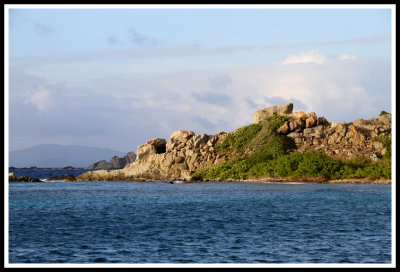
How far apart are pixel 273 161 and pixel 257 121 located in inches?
728

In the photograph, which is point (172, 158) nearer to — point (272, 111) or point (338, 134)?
point (272, 111)

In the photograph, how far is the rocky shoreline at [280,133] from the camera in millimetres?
80438

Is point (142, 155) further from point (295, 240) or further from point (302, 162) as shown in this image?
point (295, 240)

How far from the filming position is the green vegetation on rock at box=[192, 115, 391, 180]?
75.3m

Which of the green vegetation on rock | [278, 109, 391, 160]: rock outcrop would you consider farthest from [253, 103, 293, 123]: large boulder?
[278, 109, 391, 160]: rock outcrop

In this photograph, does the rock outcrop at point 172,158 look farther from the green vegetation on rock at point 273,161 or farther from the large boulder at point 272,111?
the large boulder at point 272,111

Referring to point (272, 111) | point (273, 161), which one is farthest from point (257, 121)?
point (273, 161)

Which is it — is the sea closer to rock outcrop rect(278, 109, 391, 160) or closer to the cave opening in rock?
rock outcrop rect(278, 109, 391, 160)

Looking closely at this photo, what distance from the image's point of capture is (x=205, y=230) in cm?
3300

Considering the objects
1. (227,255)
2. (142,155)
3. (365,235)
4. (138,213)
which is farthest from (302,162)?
(227,255)

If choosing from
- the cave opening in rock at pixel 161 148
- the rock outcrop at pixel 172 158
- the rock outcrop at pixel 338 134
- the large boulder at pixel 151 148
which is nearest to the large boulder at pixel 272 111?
the rock outcrop at pixel 338 134

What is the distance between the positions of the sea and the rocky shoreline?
25495mm

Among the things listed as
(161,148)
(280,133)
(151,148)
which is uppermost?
(280,133)

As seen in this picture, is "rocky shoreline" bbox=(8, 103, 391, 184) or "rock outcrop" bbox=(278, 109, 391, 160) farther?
"rocky shoreline" bbox=(8, 103, 391, 184)
